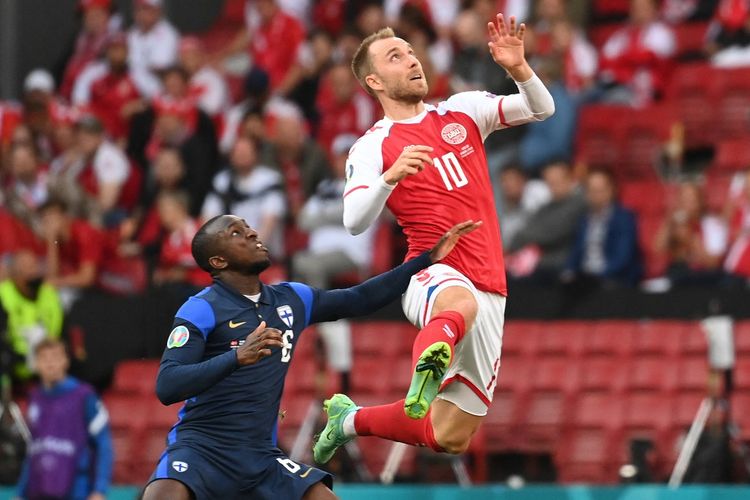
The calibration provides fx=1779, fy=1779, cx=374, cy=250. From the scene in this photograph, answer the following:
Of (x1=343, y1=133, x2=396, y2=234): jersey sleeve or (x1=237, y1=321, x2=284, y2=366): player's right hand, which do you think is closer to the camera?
(x1=237, y1=321, x2=284, y2=366): player's right hand

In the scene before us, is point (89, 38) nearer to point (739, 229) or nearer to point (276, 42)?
point (276, 42)

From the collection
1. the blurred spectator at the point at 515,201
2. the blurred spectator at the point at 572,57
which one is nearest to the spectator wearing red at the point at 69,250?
the blurred spectator at the point at 515,201

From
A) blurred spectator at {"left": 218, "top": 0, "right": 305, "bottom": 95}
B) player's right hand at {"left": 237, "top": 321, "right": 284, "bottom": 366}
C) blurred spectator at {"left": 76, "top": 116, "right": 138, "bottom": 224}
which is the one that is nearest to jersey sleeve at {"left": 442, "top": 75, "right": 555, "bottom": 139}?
player's right hand at {"left": 237, "top": 321, "right": 284, "bottom": 366}

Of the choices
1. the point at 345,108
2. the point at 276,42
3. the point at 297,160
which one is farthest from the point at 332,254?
the point at 276,42

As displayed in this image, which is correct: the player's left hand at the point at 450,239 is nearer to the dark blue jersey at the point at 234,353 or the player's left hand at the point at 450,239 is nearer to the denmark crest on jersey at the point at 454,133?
the dark blue jersey at the point at 234,353

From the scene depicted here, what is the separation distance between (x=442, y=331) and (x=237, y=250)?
104 cm

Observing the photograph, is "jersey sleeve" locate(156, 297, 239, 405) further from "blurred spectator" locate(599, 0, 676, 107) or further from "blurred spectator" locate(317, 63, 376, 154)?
"blurred spectator" locate(599, 0, 676, 107)

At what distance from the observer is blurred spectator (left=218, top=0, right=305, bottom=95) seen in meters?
16.4

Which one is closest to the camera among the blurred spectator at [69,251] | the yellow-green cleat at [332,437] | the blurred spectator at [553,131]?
the yellow-green cleat at [332,437]

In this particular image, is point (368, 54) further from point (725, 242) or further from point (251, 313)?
point (725, 242)

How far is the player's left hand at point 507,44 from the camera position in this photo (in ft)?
27.8

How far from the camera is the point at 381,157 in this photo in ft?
28.4

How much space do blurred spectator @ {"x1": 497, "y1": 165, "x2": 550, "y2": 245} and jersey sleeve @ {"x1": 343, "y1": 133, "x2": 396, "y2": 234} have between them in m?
5.24

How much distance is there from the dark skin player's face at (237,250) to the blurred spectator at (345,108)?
6.63m
